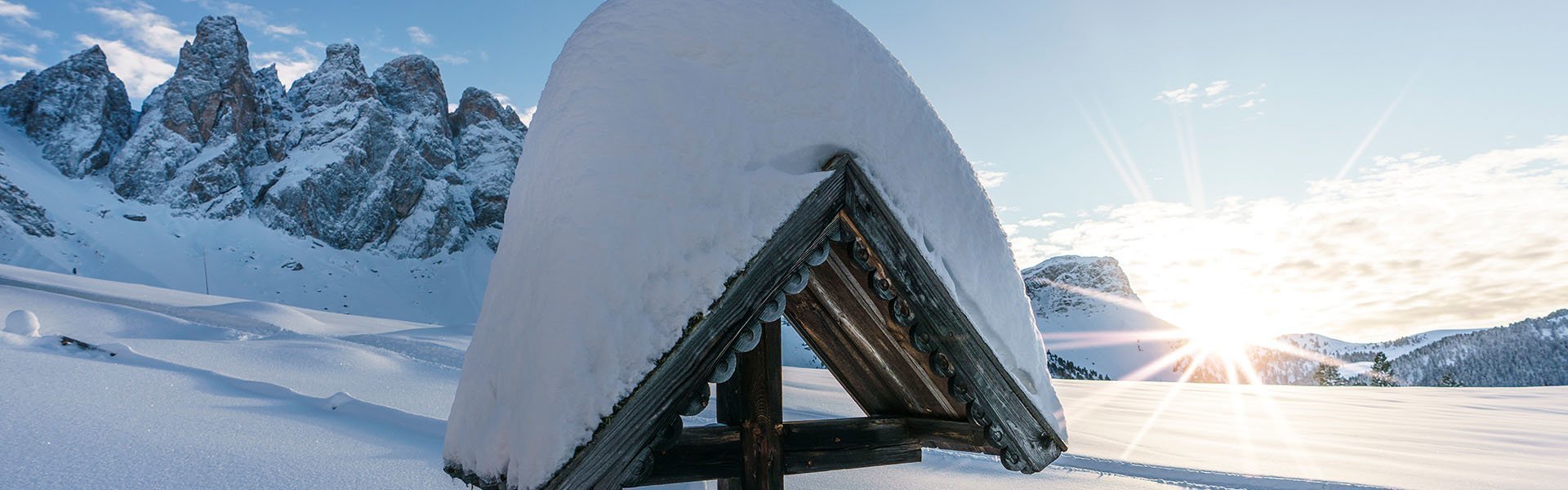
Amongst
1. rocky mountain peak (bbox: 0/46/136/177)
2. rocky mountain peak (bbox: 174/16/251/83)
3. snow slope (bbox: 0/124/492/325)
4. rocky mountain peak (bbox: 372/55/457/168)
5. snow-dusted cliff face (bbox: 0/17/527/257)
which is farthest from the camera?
rocky mountain peak (bbox: 372/55/457/168)

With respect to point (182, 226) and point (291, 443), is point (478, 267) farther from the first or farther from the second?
point (291, 443)

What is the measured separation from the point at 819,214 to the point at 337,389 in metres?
6.77

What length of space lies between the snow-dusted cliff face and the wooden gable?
3397 inches

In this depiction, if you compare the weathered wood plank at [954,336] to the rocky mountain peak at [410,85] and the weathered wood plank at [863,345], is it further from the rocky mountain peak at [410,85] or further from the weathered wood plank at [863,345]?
the rocky mountain peak at [410,85]

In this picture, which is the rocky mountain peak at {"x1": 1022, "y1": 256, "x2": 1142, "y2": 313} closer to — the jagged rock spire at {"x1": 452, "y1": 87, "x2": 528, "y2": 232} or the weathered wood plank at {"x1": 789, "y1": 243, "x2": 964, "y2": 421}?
the jagged rock spire at {"x1": 452, "y1": 87, "x2": 528, "y2": 232}

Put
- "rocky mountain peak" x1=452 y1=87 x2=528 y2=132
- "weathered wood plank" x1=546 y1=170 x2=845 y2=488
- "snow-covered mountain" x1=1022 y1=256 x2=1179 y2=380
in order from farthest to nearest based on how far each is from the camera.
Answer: "rocky mountain peak" x1=452 y1=87 x2=528 y2=132
"snow-covered mountain" x1=1022 y1=256 x2=1179 y2=380
"weathered wood plank" x1=546 y1=170 x2=845 y2=488

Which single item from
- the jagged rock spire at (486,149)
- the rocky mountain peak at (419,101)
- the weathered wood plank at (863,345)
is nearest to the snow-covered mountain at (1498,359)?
the weathered wood plank at (863,345)

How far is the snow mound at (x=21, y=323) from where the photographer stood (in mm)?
6414

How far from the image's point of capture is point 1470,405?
15.9 metres

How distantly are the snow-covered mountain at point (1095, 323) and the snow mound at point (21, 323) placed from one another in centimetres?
2991

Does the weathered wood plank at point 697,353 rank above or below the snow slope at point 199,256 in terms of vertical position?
below

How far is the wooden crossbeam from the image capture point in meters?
2.01

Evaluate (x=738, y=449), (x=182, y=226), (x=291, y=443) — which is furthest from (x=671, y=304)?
(x=182, y=226)

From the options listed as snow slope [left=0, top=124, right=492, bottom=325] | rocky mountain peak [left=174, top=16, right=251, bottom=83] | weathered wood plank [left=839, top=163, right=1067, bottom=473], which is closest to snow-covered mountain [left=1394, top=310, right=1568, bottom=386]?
weathered wood plank [left=839, top=163, right=1067, bottom=473]
